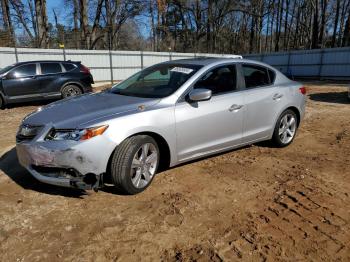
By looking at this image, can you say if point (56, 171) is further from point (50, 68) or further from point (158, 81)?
point (50, 68)

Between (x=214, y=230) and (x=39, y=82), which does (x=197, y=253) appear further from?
(x=39, y=82)

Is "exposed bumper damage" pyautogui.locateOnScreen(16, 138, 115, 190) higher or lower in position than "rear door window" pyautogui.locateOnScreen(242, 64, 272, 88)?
lower

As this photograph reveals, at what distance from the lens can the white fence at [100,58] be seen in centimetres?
1873

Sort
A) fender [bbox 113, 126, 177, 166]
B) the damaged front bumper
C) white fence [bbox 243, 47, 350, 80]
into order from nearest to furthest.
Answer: the damaged front bumper, fender [bbox 113, 126, 177, 166], white fence [bbox 243, 47, 350, 80]

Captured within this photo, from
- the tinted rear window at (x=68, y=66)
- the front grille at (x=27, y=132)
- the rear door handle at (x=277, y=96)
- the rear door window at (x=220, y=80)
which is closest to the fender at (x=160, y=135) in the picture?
the rear door window at (x=220, y=80)

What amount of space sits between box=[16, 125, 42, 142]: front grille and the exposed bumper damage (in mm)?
148

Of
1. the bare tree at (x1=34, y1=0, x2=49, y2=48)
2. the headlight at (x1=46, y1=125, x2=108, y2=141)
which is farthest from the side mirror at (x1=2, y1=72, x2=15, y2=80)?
the bare tree at (x1=34, y1=0, x2=49, y2=48)

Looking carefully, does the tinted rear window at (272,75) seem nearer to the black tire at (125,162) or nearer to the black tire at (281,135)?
the black tire at (281,135)

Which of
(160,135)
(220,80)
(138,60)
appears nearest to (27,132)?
(160,135)

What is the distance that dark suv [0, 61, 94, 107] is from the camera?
1135 centimetres

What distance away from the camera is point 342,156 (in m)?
5.61

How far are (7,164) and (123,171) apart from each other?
2470 mm

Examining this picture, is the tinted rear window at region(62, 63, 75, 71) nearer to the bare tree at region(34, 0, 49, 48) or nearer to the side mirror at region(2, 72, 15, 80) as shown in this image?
the side mirror at region(2, 72, 15, 80)

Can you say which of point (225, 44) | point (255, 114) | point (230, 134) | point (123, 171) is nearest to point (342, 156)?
point (255, 114)
